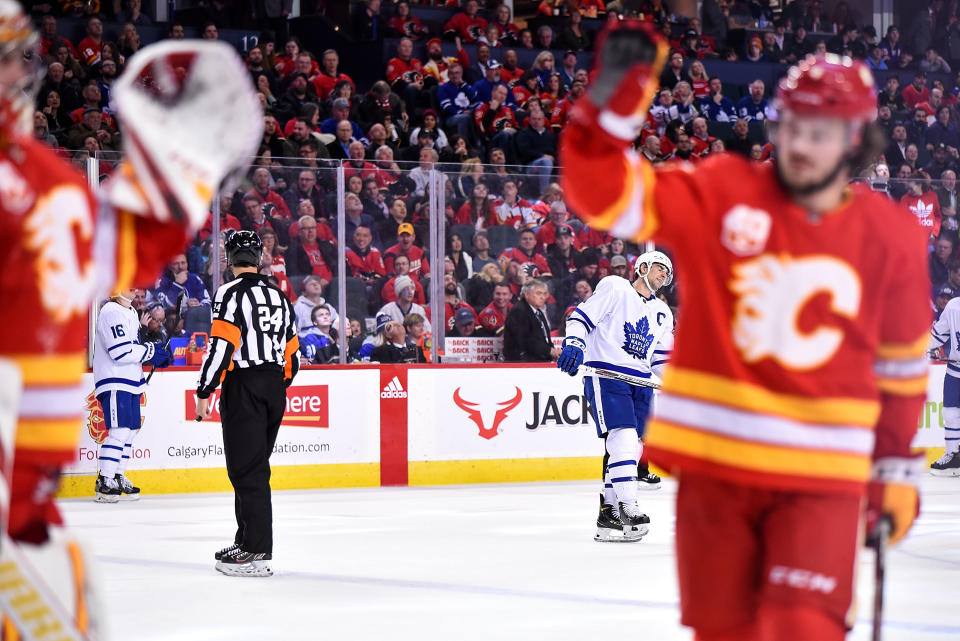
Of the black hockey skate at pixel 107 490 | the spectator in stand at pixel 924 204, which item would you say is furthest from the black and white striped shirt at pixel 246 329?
the spectator in stand at pixel 924 204

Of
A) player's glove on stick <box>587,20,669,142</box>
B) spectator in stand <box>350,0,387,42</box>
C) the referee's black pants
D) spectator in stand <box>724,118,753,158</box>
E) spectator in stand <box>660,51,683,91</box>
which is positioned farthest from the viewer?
spectator in stand <box>660,51,683,91</box>

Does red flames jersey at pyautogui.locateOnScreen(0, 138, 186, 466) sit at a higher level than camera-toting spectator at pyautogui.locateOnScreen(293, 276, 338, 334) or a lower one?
higher

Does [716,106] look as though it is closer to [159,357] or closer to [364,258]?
[364,258]

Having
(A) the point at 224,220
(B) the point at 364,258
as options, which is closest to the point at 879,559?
(A) the point at 224,220

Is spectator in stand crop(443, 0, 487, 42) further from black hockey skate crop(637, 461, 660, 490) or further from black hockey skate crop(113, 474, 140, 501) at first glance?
black hockey skate crop(113, 474, 140, 501)

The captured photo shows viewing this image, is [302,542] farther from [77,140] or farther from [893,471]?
[893,471]

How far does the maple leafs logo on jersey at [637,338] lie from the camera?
8.80 meters

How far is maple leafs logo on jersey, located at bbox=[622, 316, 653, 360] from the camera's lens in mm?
8797

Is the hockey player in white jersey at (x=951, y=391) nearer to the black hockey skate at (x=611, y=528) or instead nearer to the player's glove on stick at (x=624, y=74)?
the black hockey skate at (x=611, y=528)

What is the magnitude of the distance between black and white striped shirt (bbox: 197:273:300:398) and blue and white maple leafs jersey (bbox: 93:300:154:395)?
334cm

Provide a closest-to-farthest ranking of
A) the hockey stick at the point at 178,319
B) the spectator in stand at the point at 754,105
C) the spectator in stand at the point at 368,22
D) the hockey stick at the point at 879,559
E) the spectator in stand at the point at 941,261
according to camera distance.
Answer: the hockey stick at the point at 879,559
the hockey stick at the point at 178,319
the spectator in stand at the point at 941,261
the spectator in stand at the point at 368,22
the spectator in stand at the point at 754,105

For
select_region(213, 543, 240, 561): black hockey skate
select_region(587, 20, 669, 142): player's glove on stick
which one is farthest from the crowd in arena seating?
select_region(587, 20, 669, 142): player's glove on stick

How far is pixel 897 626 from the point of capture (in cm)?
582

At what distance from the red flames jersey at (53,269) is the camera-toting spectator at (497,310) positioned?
9259 millimetres
